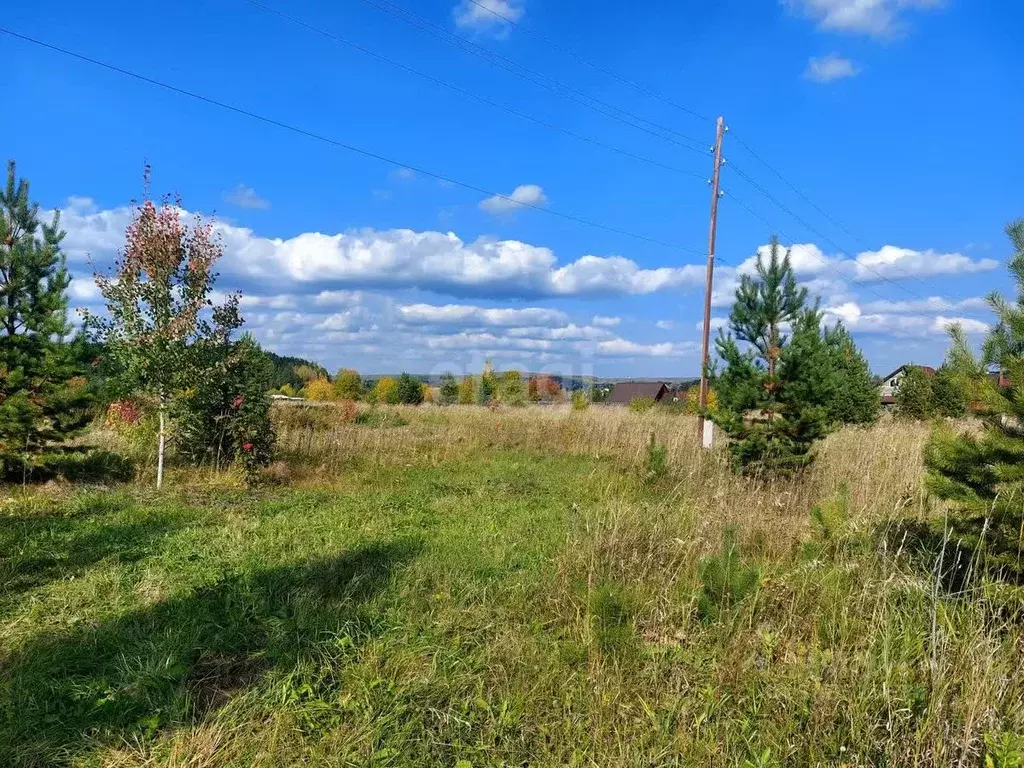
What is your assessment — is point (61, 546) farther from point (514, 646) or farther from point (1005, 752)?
point (1005, 752)

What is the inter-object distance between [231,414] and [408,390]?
2747 cm

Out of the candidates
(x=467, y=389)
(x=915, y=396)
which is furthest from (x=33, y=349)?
(x=467, y=389)

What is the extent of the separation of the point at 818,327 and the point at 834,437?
514cm

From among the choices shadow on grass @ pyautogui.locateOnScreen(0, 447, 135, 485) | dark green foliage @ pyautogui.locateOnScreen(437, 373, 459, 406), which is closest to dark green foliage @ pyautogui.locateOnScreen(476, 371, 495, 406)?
dark green foliage @ pyautogui.locateOnScreen(437, 373, 459, 406)

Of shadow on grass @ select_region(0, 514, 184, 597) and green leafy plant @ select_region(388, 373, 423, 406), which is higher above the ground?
green leafy plant @ select_region(388, 373, 423, 406)

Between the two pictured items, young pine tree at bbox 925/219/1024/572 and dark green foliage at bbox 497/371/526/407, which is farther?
dark green foliage at bbox 497/371/526/407

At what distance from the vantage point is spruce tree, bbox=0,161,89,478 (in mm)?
7969

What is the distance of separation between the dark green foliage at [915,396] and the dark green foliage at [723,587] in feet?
64.6

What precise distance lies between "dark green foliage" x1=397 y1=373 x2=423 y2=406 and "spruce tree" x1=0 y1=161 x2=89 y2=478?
27.7 m

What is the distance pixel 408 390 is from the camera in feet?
121

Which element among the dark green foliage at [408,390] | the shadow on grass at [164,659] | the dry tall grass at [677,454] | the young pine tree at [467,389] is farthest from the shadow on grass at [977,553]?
the young pine tree at [467,389]

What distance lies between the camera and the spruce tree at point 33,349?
7.97 meters

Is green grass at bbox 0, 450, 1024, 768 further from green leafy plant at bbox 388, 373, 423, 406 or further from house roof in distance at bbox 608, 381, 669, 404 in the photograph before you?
house roof in distance at bbox 608, 381, 669, 404

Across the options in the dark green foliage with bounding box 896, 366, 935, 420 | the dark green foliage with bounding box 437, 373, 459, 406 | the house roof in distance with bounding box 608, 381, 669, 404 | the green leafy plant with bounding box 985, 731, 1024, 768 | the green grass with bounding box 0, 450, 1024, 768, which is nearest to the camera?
the green leafy plant with bounding box 985, 731, 1024, 768
